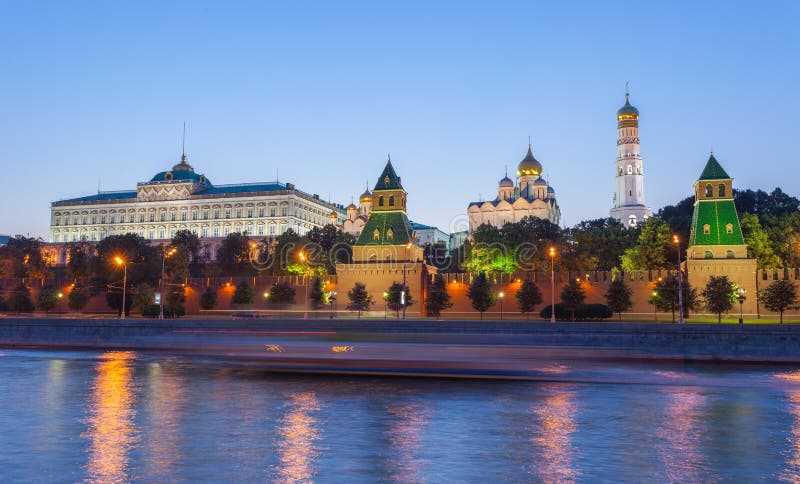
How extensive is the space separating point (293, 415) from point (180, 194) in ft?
404

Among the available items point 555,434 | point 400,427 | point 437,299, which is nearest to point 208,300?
point 437,299

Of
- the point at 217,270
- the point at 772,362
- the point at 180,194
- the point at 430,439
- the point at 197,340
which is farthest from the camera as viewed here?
the point at 180,194

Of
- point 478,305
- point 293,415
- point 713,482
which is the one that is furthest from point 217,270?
point 713,482

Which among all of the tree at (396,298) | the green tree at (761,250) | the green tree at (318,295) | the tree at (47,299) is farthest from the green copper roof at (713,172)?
the tree at (47,299)

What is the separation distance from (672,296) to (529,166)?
6951cm

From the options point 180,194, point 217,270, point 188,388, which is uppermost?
point 180,194

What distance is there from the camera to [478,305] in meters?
57.7

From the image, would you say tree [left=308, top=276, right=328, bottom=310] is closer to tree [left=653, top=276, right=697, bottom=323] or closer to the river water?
tree [left=653, top=276, right=697, bottom=323]

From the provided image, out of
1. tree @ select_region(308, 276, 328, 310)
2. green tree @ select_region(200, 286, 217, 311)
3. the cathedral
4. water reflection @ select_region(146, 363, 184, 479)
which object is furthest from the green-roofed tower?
the cathedral

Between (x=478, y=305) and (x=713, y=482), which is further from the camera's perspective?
(x=478, y=305)

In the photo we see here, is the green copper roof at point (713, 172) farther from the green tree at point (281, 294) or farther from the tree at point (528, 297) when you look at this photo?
the green tree at point (281, 294)

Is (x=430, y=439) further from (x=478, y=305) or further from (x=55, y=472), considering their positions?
(x=478, y=305)

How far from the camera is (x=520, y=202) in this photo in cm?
11319

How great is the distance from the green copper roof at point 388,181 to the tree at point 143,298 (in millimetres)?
22161
